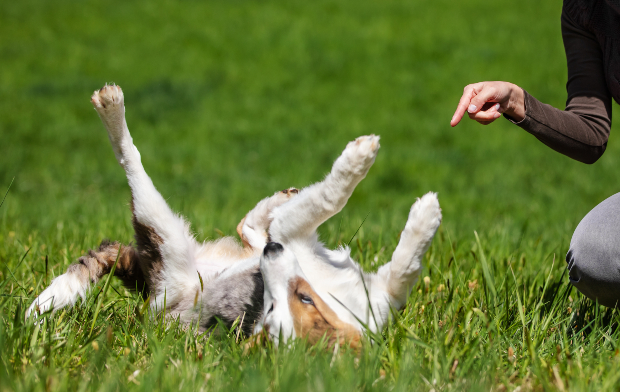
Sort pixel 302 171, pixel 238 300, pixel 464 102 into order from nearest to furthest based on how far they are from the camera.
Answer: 1. pixel 464 102
2. pixel 238 300
3. pixel 302 171

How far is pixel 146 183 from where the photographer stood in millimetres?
2816

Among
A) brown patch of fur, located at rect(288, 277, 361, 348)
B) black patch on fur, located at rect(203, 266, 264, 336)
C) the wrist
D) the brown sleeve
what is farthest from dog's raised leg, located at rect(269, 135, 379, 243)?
the brown sleeve

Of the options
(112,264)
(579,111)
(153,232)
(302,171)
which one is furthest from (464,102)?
(302,171)

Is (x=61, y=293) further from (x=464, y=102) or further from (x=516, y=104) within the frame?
(x=516, y=104)

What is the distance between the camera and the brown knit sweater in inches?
95.4

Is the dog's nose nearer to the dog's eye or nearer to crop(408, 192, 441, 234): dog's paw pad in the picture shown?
the dog's eye

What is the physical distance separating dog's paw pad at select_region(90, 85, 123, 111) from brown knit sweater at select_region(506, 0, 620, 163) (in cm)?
188

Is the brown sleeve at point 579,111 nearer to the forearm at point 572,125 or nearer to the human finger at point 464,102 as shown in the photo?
the forearm at point 572,125

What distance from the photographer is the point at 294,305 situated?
2221mm

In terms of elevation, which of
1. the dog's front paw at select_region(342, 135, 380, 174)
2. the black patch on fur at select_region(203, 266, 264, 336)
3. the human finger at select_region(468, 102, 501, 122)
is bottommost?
the black patch on fur at select_region(203, 266, 264, 336)

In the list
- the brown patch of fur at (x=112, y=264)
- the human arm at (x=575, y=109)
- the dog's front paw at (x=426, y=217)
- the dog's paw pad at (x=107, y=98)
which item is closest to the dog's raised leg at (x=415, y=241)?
the dog's front paw at (x=426, y=217)

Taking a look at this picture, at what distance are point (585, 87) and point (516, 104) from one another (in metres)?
0.53

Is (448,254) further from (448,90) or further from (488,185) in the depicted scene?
(448,90)

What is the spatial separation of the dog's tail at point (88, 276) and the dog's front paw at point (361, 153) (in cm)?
109
